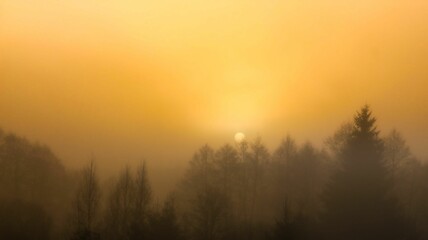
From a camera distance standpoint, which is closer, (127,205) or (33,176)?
(127,205)

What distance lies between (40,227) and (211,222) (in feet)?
31.0

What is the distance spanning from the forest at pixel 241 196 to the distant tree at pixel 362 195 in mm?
47

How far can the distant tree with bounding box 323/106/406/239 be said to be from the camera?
26125 millimetres

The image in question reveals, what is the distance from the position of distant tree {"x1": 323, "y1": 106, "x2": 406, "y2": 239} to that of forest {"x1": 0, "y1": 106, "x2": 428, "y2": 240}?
0.15 feet

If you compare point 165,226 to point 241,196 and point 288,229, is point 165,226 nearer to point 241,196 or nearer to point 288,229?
point 288,229

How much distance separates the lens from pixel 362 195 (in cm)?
2661

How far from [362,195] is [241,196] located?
19.7 metres

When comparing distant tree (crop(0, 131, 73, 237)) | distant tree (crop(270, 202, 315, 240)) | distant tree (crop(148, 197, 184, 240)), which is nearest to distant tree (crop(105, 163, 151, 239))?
distant tree (crop(148, 197, 184, 240))

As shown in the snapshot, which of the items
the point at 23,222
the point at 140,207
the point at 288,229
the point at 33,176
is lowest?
the point at 288,229

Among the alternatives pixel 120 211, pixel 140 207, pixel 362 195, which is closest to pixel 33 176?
pixel 120 211

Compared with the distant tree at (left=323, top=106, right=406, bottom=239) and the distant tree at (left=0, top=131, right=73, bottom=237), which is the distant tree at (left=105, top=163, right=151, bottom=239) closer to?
the distant tree at (left=0, top=131, right=73, bottom=237)

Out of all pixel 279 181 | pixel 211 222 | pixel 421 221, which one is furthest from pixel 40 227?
pixel 421 221

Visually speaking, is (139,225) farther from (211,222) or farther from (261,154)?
(261,154)

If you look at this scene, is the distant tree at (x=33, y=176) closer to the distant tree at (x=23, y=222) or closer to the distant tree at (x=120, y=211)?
the distant tree at (x=120, y=211)
